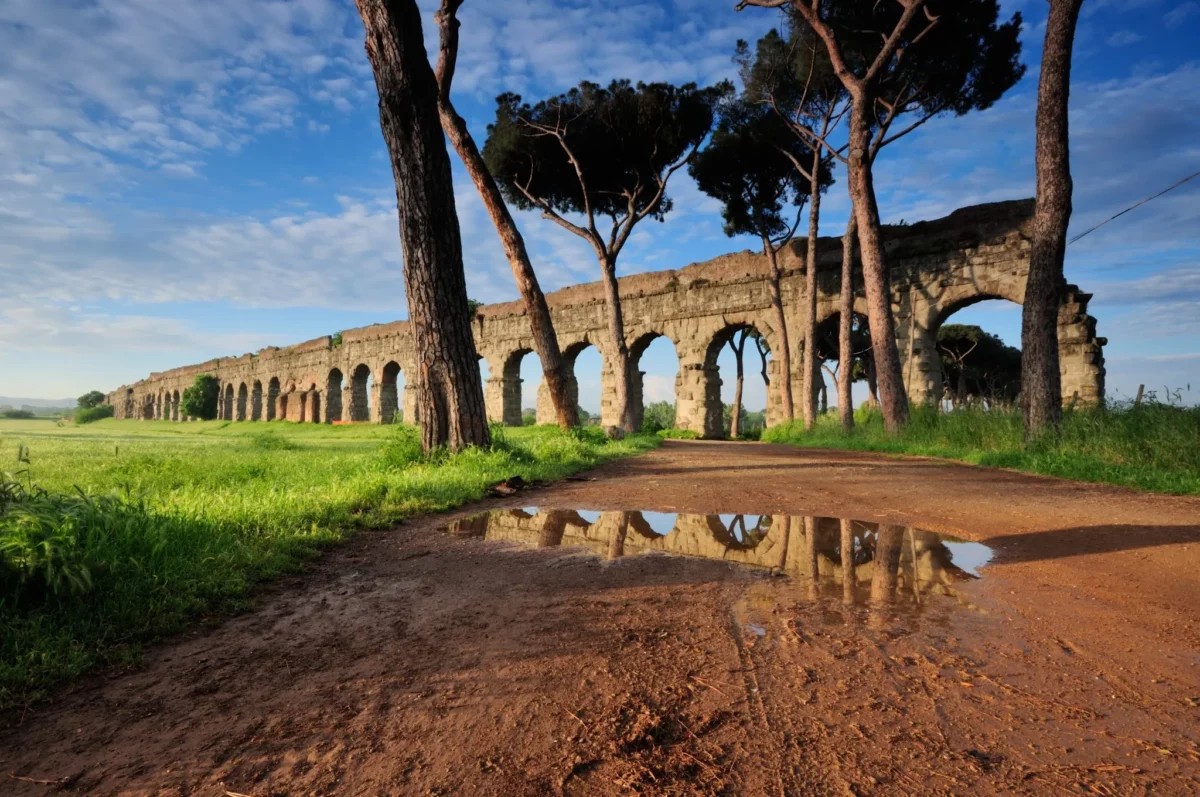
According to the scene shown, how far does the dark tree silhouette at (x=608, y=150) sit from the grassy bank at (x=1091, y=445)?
272 inches

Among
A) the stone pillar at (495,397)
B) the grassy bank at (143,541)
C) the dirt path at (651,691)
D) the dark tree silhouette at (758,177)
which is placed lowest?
the dirt path at (651,691)

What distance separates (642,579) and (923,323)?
1326cm

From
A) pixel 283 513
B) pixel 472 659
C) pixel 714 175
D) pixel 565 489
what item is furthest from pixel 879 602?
pixel 714 175

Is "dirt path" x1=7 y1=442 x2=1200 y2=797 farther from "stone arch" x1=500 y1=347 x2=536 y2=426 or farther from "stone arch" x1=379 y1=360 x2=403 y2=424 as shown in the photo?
"stone arch" x1=379 y1=360 x2=403 y2=424

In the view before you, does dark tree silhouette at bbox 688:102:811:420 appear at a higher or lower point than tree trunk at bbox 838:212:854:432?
higher

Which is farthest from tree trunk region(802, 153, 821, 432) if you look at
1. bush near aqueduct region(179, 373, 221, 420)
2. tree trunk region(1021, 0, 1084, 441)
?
bush near aqueduct region(179, 373, 221, 420)

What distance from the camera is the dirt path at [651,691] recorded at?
4.15 feet

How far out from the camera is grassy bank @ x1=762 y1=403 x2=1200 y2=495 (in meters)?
5.25

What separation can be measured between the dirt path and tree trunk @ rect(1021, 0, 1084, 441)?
510cm

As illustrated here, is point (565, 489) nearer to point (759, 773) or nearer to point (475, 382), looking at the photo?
point (475, 382)

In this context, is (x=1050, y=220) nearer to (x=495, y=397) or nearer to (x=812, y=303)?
(x=812, y=303)

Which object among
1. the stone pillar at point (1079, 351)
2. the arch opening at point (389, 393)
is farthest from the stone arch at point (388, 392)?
the stone pillar at point (1079, 351)

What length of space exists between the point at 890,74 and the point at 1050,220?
661cm

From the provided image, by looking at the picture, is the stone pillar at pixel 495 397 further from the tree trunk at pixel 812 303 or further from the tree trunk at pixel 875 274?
the tree trunk at pixel 875 274
